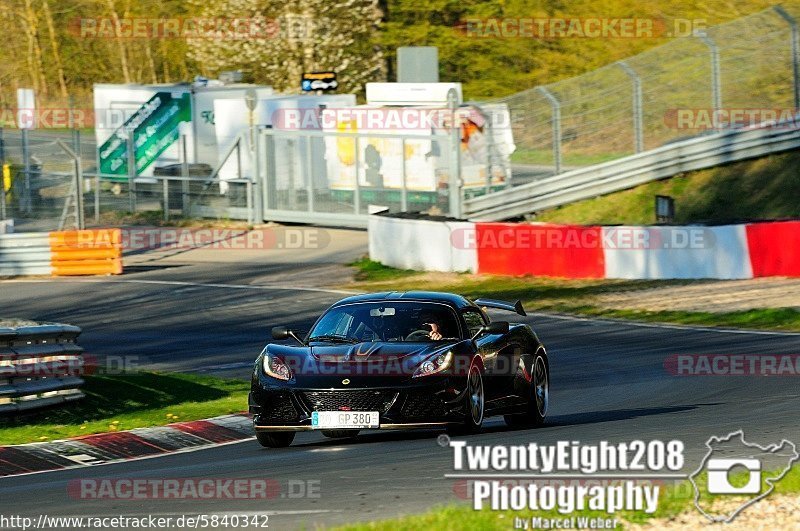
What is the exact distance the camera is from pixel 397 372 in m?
11.7

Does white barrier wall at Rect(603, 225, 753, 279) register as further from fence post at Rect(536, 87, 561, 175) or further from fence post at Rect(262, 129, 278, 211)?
fence post at Rect(262, 129, 278, 211)

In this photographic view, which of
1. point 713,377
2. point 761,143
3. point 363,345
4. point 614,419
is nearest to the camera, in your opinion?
point 363,345

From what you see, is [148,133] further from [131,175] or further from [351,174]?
[351,174]

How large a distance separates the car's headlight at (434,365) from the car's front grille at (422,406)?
0.18 m

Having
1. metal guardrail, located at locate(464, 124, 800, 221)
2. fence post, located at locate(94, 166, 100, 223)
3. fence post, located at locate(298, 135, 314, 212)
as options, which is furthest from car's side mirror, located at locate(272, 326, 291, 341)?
fence post, located at locate(94, 166, 100, 223)

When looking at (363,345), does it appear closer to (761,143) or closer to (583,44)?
(761,143)

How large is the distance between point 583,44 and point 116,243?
29152 mm

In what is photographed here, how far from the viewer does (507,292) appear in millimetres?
27188

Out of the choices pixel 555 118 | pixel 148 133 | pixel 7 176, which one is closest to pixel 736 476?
pixel 555 118

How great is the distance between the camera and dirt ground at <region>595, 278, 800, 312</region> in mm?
23672

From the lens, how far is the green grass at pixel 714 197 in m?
33.8

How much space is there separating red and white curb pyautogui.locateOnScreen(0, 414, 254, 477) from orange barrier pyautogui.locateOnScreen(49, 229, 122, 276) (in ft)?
58.6

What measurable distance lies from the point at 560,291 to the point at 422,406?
613 inches

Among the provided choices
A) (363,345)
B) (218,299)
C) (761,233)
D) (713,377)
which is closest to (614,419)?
(363,345)
